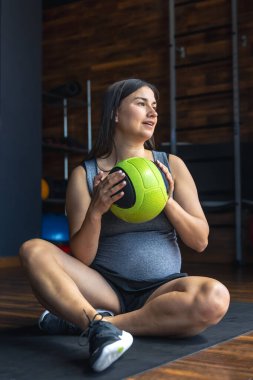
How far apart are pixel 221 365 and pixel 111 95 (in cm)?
86

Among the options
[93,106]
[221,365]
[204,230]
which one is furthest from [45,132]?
[221,365]

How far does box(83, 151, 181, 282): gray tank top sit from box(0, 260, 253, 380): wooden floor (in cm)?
29

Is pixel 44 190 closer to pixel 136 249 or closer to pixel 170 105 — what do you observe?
pixel 170 105

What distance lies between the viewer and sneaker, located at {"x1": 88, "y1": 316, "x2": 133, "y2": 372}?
1.26 m

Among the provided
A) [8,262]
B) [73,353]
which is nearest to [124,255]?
[73,353]

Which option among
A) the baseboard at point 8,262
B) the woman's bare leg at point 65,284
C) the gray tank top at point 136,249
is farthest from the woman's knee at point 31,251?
the baseboard at point 8,262

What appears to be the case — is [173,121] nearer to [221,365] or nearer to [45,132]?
[45,132]

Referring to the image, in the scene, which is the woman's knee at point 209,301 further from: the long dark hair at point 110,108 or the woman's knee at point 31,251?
the long dark hair at point 110,108

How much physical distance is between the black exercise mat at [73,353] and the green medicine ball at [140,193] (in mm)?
350

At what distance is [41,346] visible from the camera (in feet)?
5.13

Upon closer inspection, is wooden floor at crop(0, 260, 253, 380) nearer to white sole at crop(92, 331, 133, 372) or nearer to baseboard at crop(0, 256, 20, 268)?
white sole at crop(92, 331, 133, 372)

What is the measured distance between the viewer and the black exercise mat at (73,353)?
4.16 ft

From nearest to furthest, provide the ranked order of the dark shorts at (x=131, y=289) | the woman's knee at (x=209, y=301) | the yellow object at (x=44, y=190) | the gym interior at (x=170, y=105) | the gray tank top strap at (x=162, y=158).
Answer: the woman's knee at (x=209, y=301) < the dark shorts at (x=131, y=289) < the gray tank top strap at (x=162, y=158) < the gym interior at (x=170, y=105) < the yellow object at (x=44, y=190)

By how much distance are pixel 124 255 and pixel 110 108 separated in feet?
1.48
